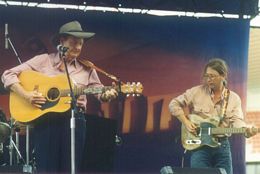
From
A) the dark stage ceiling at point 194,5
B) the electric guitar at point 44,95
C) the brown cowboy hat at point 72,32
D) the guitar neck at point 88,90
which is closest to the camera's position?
the electric guitar at point 44,95

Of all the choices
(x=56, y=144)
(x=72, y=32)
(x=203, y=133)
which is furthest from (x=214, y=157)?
(x=72, y=32)

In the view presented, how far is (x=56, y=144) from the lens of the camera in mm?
7871

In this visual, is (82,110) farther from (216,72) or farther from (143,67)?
(216,72)

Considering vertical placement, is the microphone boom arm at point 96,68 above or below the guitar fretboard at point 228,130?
above

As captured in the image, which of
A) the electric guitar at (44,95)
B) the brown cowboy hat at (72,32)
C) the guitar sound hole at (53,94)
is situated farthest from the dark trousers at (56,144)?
the brown cowboy hat at (72,32)

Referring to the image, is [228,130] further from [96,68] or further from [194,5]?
[96,68]

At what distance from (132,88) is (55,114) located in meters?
1.04

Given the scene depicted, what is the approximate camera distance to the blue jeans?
8.07 meters

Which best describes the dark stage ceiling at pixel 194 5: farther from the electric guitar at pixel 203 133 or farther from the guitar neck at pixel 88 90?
the electric guitar at pixel 203 133

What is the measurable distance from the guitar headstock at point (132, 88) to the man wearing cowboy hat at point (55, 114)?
14 centimetres

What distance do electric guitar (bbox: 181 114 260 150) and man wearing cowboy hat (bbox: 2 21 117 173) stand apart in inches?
43.8

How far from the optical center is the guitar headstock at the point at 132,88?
794 cm

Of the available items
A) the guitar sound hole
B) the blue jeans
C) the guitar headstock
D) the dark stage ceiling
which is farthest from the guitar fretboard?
the guitar sound hole

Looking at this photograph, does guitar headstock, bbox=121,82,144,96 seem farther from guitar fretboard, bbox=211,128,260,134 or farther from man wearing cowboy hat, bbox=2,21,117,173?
guitar fretboard, bbox=211,128,260,134
